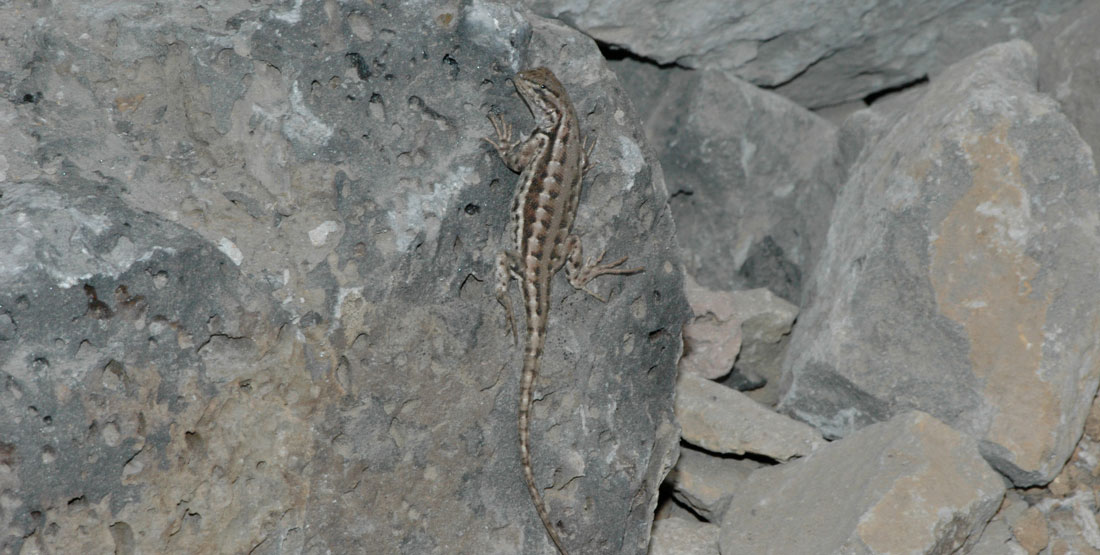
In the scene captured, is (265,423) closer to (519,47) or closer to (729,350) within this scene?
(519,47)

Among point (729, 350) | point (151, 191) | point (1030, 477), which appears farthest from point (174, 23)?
point (1030, 477)

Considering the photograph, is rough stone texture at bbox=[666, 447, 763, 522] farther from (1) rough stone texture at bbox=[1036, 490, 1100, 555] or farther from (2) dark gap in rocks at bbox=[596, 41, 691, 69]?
(2) dark gap in rocks at bbox=[596, 41, 691, 69]

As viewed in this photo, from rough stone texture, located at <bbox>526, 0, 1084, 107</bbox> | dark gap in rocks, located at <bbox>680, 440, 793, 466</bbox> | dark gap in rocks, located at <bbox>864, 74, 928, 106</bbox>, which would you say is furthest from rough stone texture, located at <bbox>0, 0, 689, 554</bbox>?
dark gap in rocks, located at <bbox>864, 74, 928, 106</bbox>

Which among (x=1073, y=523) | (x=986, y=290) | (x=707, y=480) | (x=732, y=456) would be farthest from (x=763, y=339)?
(x=1073, y=523)

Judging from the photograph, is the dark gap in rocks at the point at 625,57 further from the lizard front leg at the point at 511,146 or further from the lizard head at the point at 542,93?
the lizard front leg at the point at 511,146

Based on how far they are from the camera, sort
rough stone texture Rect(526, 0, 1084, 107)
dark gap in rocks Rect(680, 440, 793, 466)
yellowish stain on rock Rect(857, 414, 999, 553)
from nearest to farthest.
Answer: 1. yellowish stain on rock Rect(857, 414, 999, 553)
2. dark gap in rocks Rect(680, 440, 793, 466)
3. rough stone texture Rect(526, 0, 1084, 107)

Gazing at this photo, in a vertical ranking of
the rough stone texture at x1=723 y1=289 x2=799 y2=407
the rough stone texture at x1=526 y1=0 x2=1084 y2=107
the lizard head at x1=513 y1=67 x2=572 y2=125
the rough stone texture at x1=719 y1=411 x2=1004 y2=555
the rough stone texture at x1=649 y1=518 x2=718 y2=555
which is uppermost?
the lizard head at x1=513 y1=67 x2=572 y2=125

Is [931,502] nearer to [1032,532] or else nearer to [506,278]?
[1032,532]

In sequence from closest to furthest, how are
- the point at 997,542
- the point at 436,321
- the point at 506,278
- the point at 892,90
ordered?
the point at 436,321 < the point at 506,278 < the point at 997,542 < the point at 892,90
